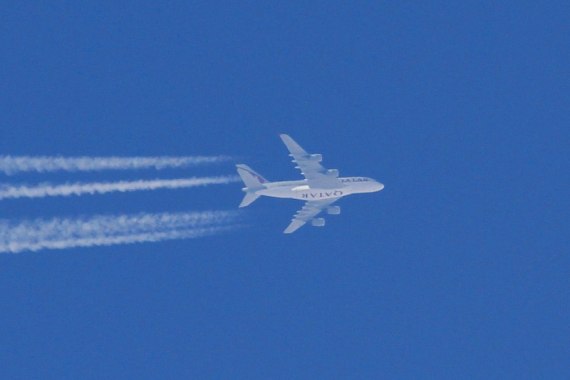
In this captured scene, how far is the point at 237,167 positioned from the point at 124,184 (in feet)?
43.3

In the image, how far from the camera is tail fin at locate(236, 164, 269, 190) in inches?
3189

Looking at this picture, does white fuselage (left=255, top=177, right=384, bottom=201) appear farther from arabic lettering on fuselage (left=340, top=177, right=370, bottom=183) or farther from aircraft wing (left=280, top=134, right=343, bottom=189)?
aircraft wing (left=280, top=134, right=343, bottom=189)

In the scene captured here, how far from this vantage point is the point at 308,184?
80.4 metres

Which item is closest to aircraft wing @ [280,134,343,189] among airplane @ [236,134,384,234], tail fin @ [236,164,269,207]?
airplane @ [236,134,384,234]

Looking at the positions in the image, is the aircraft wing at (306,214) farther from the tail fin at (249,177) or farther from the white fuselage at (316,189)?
the tail fin at (249,177)

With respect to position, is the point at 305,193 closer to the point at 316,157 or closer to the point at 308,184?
Answer: the point at 308,184

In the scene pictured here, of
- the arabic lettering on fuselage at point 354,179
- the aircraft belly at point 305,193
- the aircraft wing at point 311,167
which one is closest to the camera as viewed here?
the aircraft wing at point 311,167

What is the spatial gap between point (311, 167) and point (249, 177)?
497 cm

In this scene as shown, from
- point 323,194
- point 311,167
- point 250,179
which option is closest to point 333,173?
point 311,167

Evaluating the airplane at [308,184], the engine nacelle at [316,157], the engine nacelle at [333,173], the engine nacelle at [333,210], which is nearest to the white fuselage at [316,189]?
the airplane at [308,184]

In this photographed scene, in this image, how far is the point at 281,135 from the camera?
3051 inches

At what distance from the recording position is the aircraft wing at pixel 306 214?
3398 inches

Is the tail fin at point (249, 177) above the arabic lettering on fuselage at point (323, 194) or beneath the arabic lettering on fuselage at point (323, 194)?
above

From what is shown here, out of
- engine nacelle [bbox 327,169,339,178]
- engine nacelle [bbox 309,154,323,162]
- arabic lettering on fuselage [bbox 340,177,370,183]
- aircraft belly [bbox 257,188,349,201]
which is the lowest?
aircraft belly [bbox 257,188,349,201]
